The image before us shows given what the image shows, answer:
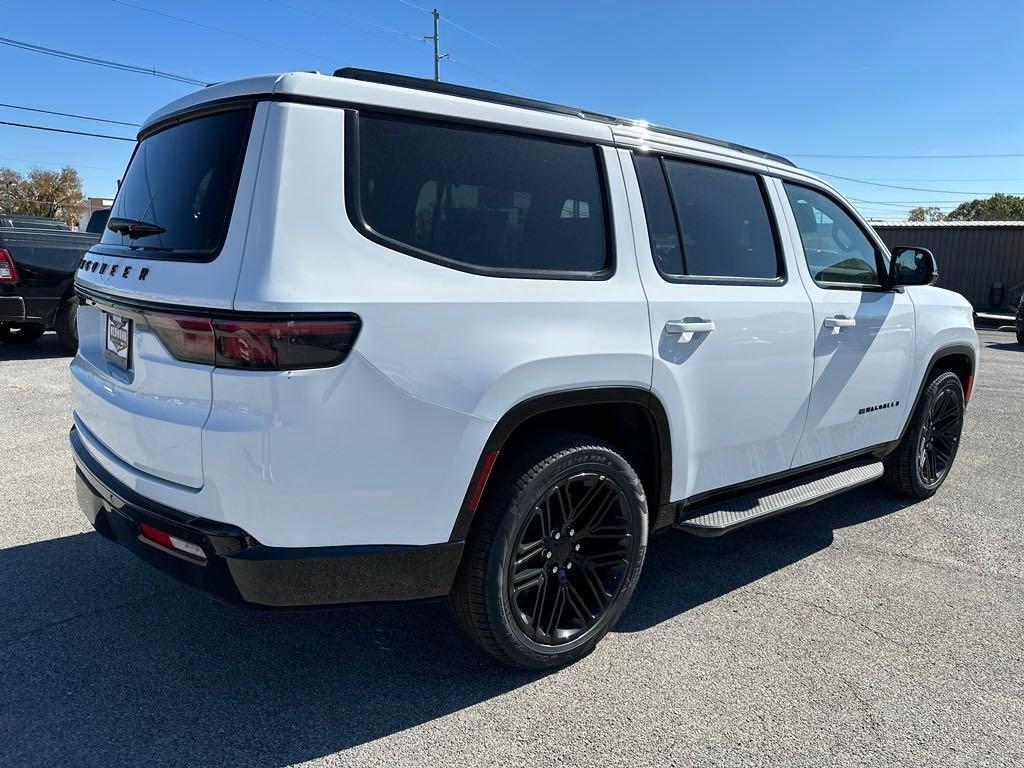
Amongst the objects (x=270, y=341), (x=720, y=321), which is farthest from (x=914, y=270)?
(x=270, y=341)

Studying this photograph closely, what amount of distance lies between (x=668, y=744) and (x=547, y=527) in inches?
31.6

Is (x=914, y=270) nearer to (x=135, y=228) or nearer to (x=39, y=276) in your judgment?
(x=135, y=228)

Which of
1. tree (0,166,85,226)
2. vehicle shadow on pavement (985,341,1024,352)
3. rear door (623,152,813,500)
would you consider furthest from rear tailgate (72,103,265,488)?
tree (0,166,85,226)

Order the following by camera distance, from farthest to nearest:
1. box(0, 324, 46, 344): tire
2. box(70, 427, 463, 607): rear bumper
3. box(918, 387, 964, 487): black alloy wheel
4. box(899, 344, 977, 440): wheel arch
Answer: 1. box(0, 324, 46, 344): tire
2. box(918, 387, 964, 487): black alloy wheel
3. box(899, 344, 977, 440): wheel arch
4. box(70, 427, 463, 607): rear bumper

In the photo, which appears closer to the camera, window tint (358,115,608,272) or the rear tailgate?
the rear tailgate

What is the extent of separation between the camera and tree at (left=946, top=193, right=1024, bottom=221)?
6706 cm

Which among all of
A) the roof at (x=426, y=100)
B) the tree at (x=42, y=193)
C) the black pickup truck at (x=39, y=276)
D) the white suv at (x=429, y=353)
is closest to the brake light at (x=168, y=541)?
the white suv at (x=429, y=353)

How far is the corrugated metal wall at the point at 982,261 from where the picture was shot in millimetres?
25000

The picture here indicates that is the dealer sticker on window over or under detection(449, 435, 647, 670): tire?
over

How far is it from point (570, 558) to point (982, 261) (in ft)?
92.2

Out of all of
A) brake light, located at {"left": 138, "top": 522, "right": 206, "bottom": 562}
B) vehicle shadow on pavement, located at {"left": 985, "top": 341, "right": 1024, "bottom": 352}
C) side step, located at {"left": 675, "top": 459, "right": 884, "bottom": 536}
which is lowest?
vehicle shadow on pavement, located at {"left": 985, "top": 341, "right": 1024, "bottom": 352}

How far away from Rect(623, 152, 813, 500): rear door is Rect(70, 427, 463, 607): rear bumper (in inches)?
45.1

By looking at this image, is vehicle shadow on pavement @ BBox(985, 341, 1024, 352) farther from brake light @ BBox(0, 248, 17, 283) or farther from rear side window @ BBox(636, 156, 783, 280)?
brake light @ BBox(0, 248, 17, 283)

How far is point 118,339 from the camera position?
263cm
